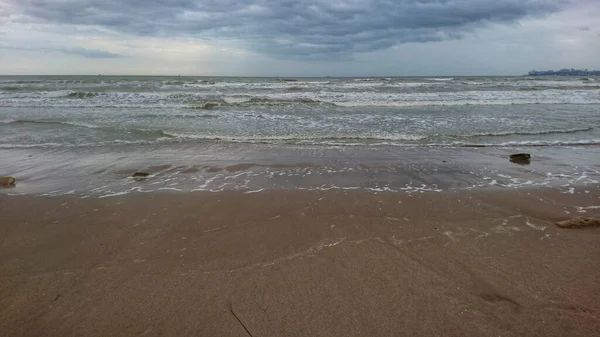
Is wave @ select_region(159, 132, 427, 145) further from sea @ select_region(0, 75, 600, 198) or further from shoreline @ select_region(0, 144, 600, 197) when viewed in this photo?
shoreline @ select_region(0, 144, 600, 197)

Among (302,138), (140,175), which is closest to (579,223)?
(140,175)

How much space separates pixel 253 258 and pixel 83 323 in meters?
1.75

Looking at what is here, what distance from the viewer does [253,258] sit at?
4.31 m

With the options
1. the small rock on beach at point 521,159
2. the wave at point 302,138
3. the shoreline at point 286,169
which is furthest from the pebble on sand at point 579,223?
the wave at point 302,138

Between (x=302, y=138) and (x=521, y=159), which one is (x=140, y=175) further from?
(x=521, y=159)

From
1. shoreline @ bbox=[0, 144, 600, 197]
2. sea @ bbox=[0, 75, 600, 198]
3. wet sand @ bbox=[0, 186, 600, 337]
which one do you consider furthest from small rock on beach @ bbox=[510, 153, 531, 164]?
wet sand @ bbox=[0, 186, 600, 337]

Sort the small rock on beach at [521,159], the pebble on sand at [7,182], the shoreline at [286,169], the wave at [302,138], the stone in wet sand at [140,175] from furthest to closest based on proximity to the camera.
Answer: the wave at [302,138] → the small rock on beach at [521,159] → the stone in wet sand at [140,175] → the pebble on sand at [7,182] → the shoreline at [286,169]

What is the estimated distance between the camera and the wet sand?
319 centimetres

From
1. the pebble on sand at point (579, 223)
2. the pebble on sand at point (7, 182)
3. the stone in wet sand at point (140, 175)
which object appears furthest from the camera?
the stone in wet sand at point (140, 175)

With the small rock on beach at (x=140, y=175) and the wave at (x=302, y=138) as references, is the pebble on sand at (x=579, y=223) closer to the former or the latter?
the wave at (x=302, y=138)

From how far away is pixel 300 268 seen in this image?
13.3ft

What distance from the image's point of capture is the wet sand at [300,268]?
3193mm

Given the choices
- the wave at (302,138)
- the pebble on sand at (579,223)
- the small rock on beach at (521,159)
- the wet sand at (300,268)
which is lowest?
the wet sand at (300,268)

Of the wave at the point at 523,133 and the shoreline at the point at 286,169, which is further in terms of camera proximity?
the wave at the point at 523,133
